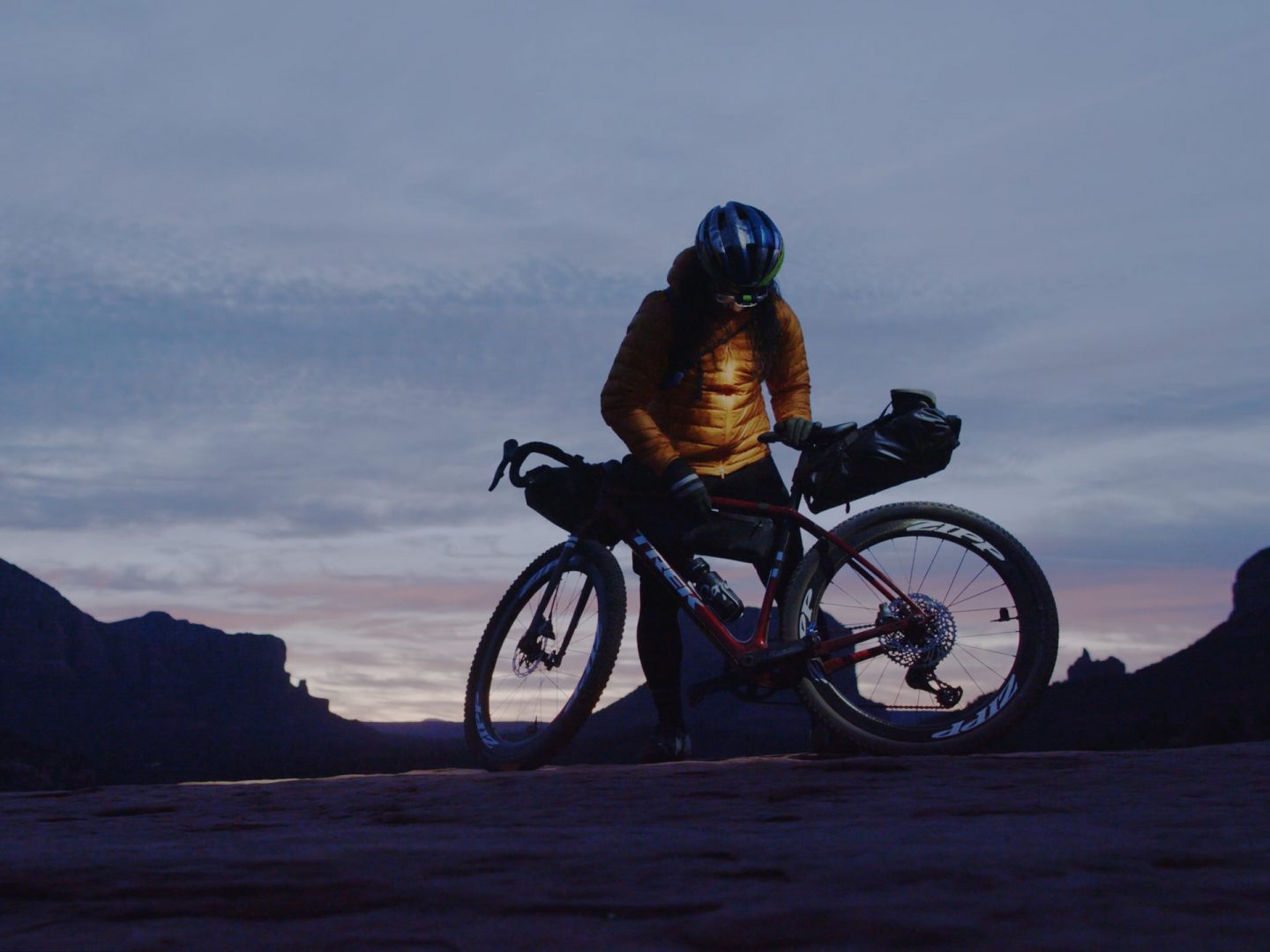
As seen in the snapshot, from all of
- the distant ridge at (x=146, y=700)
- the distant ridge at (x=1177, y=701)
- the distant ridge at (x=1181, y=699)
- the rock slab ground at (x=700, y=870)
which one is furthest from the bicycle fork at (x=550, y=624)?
the distant ridge at (x=146, y=700)

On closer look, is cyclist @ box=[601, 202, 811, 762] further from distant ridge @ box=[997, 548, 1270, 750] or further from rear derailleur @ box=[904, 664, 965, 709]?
distant ridge @ box=[997, 548, 1270, 750]

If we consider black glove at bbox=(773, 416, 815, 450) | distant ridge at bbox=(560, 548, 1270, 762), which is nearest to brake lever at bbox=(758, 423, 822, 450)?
black glove at bbox=(773, 416, 815, 450)

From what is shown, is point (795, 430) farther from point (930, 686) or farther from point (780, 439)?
point (930, 686)

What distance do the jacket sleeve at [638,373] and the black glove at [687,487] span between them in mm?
165

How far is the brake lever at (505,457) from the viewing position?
5.68 metres

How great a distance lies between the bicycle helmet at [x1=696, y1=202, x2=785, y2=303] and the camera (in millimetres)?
4832

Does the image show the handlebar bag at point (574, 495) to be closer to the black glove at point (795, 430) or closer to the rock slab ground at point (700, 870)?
the black glove at point (795, 430)

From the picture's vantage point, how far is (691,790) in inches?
123

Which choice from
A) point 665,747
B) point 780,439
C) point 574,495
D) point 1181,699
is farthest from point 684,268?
point 1181,699

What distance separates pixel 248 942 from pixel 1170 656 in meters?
69.0

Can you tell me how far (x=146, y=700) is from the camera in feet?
354

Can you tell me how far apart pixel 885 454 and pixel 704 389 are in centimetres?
91

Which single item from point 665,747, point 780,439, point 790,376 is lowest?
point 665,747

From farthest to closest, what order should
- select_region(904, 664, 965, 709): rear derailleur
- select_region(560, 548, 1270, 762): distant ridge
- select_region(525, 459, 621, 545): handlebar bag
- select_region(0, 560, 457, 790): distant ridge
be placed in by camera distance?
select_region(0, 560, 457, 790): distant ridge, select_region(560, 548, 1270, 762): distant ridge, select_region(525, 459, 621, 545): handlebar bag, select_region(904, 664, 965, 709): rear derailleur
